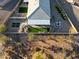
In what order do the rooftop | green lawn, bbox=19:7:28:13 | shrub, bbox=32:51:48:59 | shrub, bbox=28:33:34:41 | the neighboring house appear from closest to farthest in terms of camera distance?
1. shrub, bbox=32:51:48:59
2. shrub, bbox=28:33:34:41
3. the neighboring house
4. the rooftop
5. green lawn, bbox=19:7:28:13

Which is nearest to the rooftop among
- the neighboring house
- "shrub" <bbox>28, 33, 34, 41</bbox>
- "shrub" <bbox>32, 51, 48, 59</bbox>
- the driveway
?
the neighboring house

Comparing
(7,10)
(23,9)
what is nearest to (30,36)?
(23,9)

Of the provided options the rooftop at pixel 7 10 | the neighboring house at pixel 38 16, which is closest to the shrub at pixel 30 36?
the neighboring house at pixel 38 16

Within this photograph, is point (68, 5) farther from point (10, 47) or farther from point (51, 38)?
point (10, 47)

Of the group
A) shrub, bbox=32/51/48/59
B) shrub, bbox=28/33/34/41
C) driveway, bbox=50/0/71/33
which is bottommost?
shrub, bbox=32/51/48/59

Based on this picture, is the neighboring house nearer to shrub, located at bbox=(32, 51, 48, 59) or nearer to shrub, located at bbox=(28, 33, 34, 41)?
shrub, located at bbox=(28, 33, 34, 41)

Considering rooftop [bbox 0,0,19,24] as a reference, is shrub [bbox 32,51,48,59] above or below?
below

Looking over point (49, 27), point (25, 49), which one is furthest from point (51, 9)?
point (25, 49)

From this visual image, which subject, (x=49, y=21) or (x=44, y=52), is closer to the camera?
(x=44, y=52)

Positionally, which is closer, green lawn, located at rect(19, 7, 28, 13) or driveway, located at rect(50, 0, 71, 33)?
driveway, located at rect(50, 0, 71, 33)

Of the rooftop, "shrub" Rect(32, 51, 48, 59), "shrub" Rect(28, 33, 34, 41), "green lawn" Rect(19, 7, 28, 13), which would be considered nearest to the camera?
"shrub" Rect(32, 51, 48, 59)

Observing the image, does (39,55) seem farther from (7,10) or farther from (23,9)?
(7,10)
